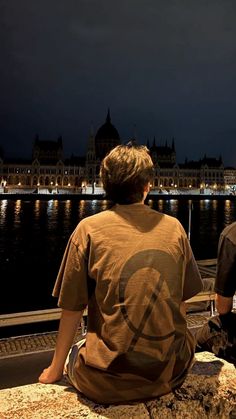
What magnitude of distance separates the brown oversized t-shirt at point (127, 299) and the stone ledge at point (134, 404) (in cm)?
6

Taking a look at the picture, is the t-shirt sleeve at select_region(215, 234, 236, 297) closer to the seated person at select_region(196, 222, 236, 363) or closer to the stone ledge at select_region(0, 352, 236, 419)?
the seated person at select_region(196, 222, 236, 363)

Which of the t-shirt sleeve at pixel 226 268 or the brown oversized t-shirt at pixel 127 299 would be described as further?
the t-shirt sleeve at pixel 226 268

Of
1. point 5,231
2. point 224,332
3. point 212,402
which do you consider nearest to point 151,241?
point 212,402

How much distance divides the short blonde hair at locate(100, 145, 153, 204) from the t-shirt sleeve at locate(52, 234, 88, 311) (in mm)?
353

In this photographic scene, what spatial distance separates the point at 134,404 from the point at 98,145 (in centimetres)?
14972

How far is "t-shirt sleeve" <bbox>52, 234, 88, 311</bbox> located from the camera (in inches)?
80.3

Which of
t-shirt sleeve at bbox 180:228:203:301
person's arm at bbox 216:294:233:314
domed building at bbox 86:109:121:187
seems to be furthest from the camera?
domed building at bbox 86:109:121:187

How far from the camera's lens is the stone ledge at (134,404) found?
6.31 feet

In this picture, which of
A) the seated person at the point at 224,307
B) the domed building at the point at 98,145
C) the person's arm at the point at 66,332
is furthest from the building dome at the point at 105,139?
the person's arm at the point at 66,332

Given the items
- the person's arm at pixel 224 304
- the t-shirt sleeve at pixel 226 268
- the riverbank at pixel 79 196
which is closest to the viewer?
the t-shirt sleeve at pixel 226 268

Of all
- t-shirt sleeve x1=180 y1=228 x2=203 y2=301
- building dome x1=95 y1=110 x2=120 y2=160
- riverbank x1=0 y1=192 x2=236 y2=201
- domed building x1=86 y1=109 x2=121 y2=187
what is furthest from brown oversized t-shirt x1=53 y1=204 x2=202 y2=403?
building dome x1=95 y1=110 x2=120 y2=160

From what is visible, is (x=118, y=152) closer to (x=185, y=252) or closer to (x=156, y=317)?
(x=185, y=252)

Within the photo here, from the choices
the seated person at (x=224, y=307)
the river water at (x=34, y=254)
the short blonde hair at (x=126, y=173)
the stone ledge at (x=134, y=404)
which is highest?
the short blonde hair at (x=126, y=173)

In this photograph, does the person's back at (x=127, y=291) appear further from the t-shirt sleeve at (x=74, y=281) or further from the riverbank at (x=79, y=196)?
the riverbank at (x=79, y=196)
